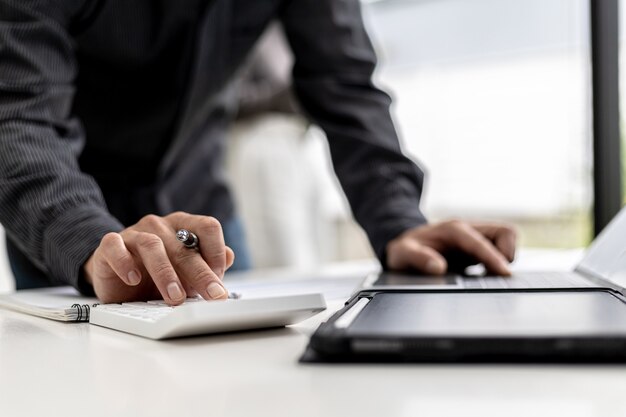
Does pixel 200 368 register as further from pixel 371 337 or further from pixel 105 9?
pixel 105 9

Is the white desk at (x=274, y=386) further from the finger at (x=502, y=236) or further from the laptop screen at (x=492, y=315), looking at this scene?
the finger at (x=502, y=236)

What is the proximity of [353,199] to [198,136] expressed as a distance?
0.39 metres

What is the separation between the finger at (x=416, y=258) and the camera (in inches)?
34.1

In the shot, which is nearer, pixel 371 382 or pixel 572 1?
pixel 371 382

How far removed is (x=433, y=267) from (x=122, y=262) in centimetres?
39

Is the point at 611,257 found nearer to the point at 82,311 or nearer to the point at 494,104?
the point at 82,311

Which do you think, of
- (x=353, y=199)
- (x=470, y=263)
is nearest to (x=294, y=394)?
(x=470, y=263)

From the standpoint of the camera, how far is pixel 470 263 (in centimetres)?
93

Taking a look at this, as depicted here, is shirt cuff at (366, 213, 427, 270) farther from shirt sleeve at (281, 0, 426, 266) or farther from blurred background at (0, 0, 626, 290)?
blurred background at (0, 0, 626, 290)

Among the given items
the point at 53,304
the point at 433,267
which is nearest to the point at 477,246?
the point at 433,267

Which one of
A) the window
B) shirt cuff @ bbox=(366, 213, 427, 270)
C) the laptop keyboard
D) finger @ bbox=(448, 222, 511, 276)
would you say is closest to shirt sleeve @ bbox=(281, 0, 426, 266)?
shirt cuff @ bbox=(366, 213, 427, 270)

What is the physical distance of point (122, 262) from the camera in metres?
0.61

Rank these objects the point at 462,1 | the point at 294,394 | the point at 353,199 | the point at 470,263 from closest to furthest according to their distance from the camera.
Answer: the point at 294,394 → the point at 470,263 → the point at 353,199 → the point at 462,1

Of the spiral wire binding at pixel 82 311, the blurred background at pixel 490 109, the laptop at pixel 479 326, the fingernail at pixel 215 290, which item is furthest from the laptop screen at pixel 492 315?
the blurred background at pixel 490 109
